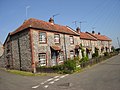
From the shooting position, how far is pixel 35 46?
19.0 m

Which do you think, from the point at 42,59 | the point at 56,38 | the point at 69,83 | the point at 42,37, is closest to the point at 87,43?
the point at 56,38

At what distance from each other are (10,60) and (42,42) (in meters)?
7.97

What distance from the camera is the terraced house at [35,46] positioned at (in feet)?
62.1

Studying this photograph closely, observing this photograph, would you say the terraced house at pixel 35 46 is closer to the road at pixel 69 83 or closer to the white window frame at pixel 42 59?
the white window frame at pixel 42 59

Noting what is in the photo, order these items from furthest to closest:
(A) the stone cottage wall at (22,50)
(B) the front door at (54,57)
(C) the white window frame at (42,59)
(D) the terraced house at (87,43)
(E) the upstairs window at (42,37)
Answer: (D) the terraced house at (87,43) → (B) the front door at (54,57) → (E) the upstairs window at (42,37) → (C) the white window frame at (42,59) → (A) the stone cottage wall at (22,50)

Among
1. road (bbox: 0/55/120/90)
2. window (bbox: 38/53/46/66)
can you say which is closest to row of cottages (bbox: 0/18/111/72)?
window (bbox: 38/53/46/66)

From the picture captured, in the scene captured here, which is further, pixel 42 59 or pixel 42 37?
pixel 42 37

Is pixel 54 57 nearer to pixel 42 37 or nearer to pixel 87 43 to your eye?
pixel 42 37

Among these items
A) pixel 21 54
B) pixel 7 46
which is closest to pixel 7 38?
pixel 7 46

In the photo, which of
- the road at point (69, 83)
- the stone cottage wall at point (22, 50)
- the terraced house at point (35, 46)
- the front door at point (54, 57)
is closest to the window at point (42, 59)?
the terraced house at point (35, 46)

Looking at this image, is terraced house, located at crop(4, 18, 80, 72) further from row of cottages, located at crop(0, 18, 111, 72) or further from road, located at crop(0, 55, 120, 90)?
road, located at crop(0, 55, 120, 90)

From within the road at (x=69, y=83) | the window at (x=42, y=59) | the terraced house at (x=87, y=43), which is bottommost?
the road at (x=69, y=83)

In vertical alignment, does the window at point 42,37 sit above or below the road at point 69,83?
above

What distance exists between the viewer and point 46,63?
20000 millimetres
